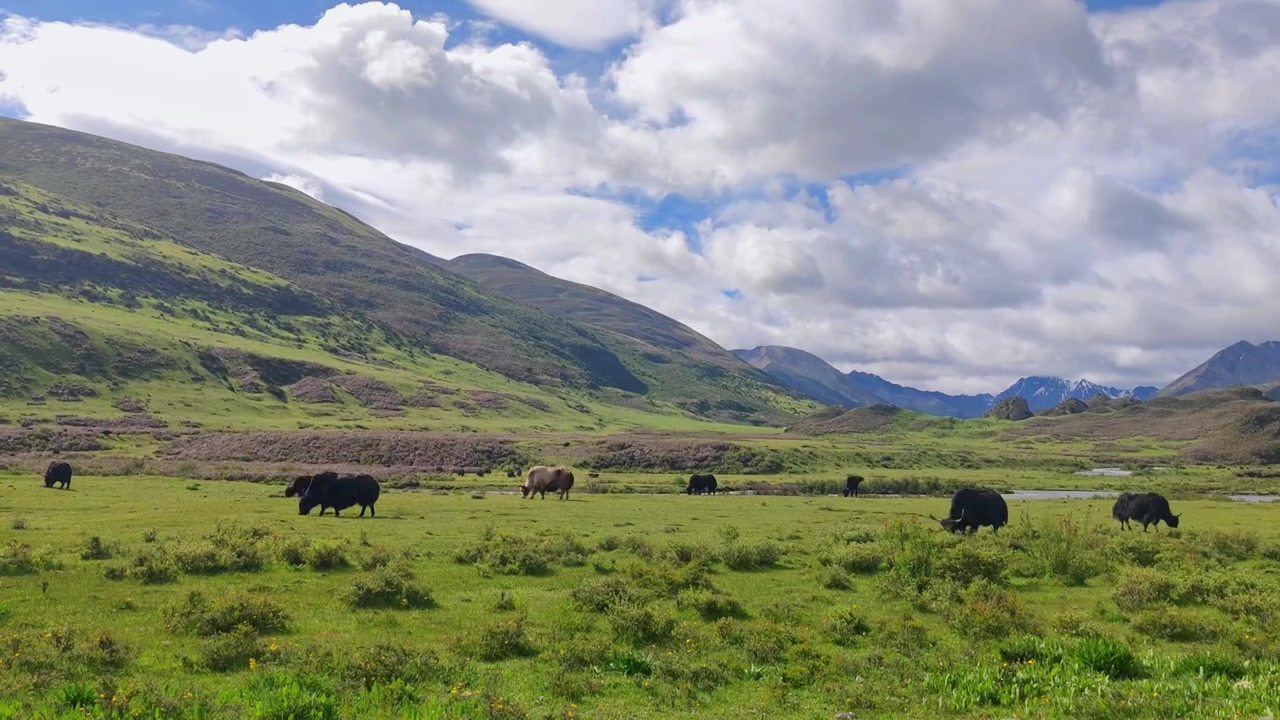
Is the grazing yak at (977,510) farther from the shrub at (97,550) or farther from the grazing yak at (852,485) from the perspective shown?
the shrub at (97,550)

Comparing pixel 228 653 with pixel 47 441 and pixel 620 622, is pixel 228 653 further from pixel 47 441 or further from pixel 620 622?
pixel 47 441

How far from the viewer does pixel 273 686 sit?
10523 mm

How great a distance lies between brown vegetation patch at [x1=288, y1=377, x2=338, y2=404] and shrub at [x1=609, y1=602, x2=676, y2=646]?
128394 millimetres

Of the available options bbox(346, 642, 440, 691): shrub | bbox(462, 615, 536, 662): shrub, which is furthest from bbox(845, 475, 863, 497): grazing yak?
bbox(346, 642, 440, 691): shrub

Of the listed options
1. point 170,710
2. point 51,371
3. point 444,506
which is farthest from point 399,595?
point 51,371

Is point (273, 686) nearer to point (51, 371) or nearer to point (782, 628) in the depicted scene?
point (782, 628)

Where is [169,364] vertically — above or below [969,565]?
above

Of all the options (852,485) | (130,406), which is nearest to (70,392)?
A: (130,406)

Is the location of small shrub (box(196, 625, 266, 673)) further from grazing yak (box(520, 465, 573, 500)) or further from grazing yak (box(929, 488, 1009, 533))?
grazing yak (box(520, 465, 573, 500))

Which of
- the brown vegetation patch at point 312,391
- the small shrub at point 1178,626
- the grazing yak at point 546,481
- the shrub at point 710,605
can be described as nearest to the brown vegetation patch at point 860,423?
the brown vegetation patch at point 312,391

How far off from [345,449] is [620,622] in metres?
67.0

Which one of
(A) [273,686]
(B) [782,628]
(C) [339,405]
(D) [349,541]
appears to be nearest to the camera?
(A) [273,686]

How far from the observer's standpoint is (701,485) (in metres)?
57.8

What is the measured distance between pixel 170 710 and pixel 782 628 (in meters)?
10.5
